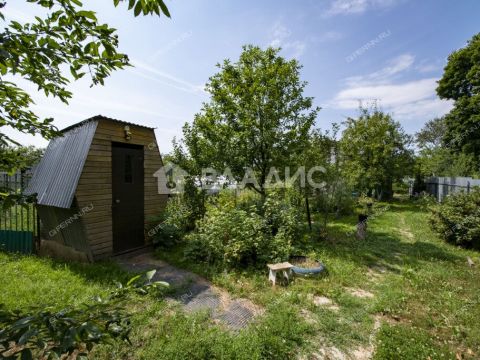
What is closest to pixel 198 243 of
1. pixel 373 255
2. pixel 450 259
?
pixel 373 255

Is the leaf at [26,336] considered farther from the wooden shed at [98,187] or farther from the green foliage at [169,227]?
the green foliage at [169,227]

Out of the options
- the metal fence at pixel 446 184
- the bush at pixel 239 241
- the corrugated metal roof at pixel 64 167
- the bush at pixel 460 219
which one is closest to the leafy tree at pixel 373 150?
the metal fence at pixel 446 184

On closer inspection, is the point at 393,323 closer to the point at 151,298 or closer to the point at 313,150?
the point at 151,298

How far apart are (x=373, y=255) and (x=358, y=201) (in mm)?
7491

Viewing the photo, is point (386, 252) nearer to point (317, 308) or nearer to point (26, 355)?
point (317, 308)

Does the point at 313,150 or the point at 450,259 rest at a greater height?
the point at 313,150

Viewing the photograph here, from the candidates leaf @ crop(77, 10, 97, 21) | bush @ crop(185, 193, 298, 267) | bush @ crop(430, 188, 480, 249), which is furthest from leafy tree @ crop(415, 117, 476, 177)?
leaf @ crop(77, 10, 97, 21)

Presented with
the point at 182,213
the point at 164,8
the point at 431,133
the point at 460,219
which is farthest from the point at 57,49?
the point at 431,133

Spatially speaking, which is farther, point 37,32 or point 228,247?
point 228,247

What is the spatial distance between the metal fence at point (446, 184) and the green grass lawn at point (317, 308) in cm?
898

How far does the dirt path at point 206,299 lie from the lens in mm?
3539

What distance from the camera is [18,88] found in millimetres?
1552

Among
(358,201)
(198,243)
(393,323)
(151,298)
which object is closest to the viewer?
(393,323)

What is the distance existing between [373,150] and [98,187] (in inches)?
604
